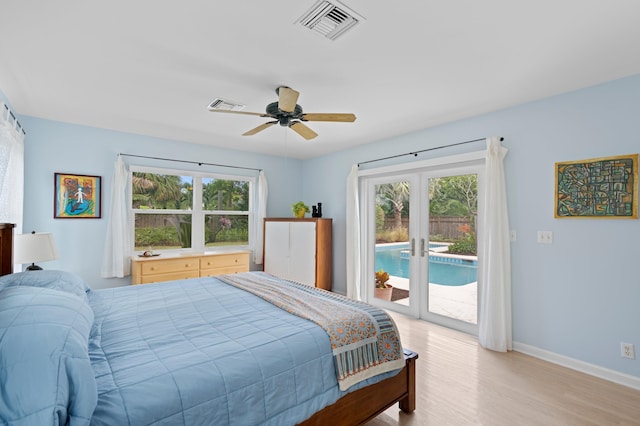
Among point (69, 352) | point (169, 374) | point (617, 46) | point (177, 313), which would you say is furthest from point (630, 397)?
point (69, 352)

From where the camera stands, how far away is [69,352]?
44.1 inches

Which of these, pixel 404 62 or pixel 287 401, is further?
pixel 404 62

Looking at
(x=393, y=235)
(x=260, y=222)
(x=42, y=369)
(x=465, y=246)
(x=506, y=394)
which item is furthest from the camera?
(x=260, y=222)

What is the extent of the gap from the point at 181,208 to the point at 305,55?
3.45 metres

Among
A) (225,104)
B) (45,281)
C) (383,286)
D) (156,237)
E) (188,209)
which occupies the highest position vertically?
(225,104)

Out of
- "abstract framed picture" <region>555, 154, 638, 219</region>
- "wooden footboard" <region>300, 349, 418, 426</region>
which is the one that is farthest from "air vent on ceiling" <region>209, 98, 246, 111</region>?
"abstract framed picture" <region>555, 154, 638, 219</region>

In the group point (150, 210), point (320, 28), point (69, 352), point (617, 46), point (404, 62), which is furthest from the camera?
point (150, 210)

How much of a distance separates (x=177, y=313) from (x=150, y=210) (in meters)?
2.91

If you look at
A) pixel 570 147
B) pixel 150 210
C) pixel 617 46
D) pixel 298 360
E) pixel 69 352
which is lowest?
pixel 298 360

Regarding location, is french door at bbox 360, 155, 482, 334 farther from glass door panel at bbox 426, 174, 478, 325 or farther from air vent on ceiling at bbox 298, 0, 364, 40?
air vent on ceiling at bbox 298, 0, 364, 40

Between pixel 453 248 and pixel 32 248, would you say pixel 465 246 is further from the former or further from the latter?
pixel 32 248

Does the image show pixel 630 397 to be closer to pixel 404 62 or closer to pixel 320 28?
pixel 404 62

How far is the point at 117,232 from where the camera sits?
13.0 ft

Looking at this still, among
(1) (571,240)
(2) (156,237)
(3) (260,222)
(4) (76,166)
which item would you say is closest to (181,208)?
(2) (156,237)
